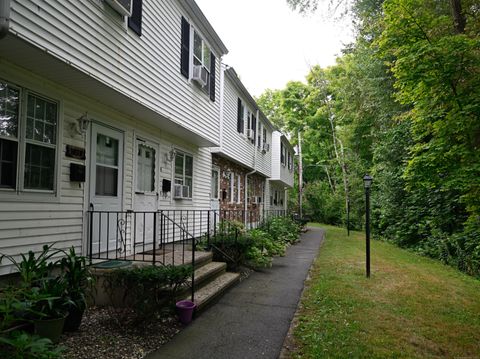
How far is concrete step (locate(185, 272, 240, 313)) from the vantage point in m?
4.88

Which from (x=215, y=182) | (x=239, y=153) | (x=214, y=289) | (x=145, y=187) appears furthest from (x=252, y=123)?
(x=214, y=289)

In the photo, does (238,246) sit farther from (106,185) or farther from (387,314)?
(387,314)

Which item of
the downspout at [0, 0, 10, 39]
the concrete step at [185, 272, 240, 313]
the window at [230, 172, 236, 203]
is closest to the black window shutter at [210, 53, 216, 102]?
the window at [230, 172, 236, 203]

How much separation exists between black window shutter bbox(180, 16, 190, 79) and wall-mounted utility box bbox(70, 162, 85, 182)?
11.0 feet

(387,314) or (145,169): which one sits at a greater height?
(145,169)

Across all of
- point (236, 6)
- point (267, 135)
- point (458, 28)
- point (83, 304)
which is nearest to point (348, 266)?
point (458, 28)

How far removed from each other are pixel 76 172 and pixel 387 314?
5.20 metres

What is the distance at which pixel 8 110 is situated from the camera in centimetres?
396

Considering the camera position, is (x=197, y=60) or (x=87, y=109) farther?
(x=197, y=60)

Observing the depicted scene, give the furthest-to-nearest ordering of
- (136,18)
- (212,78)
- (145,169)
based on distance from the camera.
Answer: (212,78) < (145,169) < (136,18)

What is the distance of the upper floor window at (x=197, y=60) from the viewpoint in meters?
7.32

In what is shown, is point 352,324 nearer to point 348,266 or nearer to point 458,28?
point 348,266

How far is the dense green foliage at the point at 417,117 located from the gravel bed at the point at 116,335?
5.10 m

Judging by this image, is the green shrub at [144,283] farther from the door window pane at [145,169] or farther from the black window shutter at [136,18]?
the black window shutter at [136,18]
